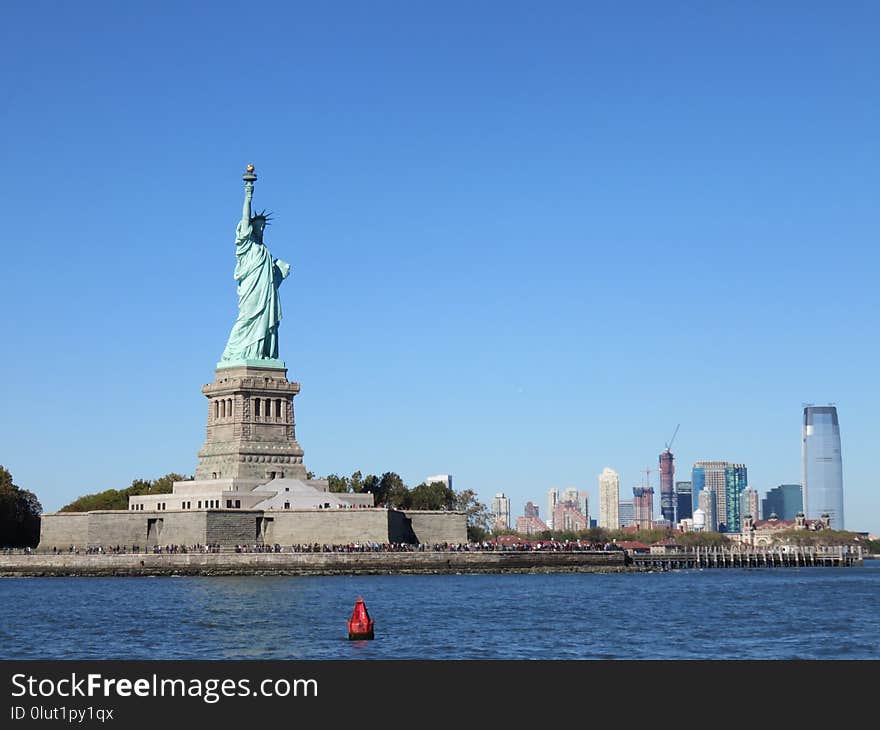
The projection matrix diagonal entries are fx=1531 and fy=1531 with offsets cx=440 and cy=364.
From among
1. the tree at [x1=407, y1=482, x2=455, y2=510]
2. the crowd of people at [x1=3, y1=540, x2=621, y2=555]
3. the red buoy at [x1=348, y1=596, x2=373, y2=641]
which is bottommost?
the red buoy at [x1=348, y1=596, x2=373, y2=641]

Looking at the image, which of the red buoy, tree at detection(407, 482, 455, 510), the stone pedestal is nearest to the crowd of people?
the stone pedestal

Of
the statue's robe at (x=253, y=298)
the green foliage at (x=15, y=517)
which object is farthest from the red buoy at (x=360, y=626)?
the green foliage at (x=15, y=517)

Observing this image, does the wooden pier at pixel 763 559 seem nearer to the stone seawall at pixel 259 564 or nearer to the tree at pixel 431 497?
the tree at pixel 431 497

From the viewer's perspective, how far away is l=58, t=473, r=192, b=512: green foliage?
140 meters

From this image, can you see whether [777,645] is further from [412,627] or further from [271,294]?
[271,294]

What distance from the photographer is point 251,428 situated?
391 ft

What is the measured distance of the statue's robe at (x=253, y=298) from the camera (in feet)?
403

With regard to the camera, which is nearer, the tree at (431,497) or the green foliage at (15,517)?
the green foliage at (15,517)

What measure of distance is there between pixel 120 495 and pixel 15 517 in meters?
10.6

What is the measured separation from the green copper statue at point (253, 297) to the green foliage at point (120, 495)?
21475 mm

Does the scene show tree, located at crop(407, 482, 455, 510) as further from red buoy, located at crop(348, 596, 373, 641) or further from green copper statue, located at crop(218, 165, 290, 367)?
red buoy, located at crop(348, 596, 373, 641)

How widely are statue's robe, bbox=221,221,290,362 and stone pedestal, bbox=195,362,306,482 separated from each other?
2.35 m

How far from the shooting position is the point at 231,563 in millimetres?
106375
